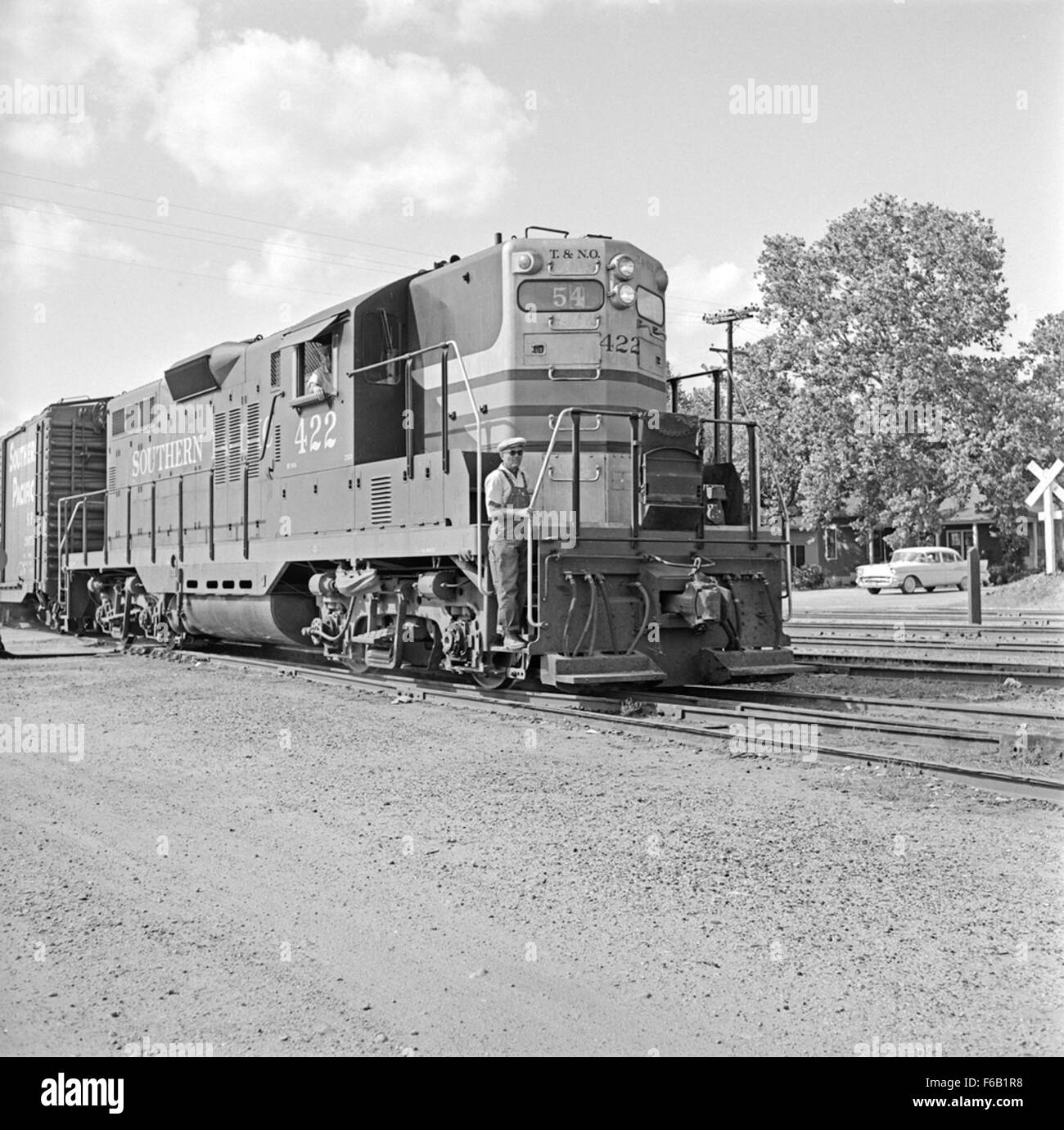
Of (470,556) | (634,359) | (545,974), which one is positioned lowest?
(545,974)

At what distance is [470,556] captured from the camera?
8.76 meters

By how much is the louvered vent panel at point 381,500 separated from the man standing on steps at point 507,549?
64.8 inches

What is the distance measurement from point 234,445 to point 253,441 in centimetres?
57

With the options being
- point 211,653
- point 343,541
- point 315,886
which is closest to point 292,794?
point 315,886

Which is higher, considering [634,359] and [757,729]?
[634,359]

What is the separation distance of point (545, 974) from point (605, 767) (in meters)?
3.21

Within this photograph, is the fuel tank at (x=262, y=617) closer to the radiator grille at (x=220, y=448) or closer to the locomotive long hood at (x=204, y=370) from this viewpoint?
the radiator grille at (x=220, y=448)

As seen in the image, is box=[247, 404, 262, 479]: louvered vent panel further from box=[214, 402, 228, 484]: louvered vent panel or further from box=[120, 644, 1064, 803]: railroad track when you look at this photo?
box=[120, 644, 1064, 803]: railroad track

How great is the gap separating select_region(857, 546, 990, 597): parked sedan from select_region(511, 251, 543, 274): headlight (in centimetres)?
2796

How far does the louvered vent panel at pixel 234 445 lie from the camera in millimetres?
13078

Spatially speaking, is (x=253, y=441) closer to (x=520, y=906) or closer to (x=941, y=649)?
(x=941, y=649)

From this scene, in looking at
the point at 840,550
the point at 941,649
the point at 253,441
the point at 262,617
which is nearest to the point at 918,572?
the point at 840,550
